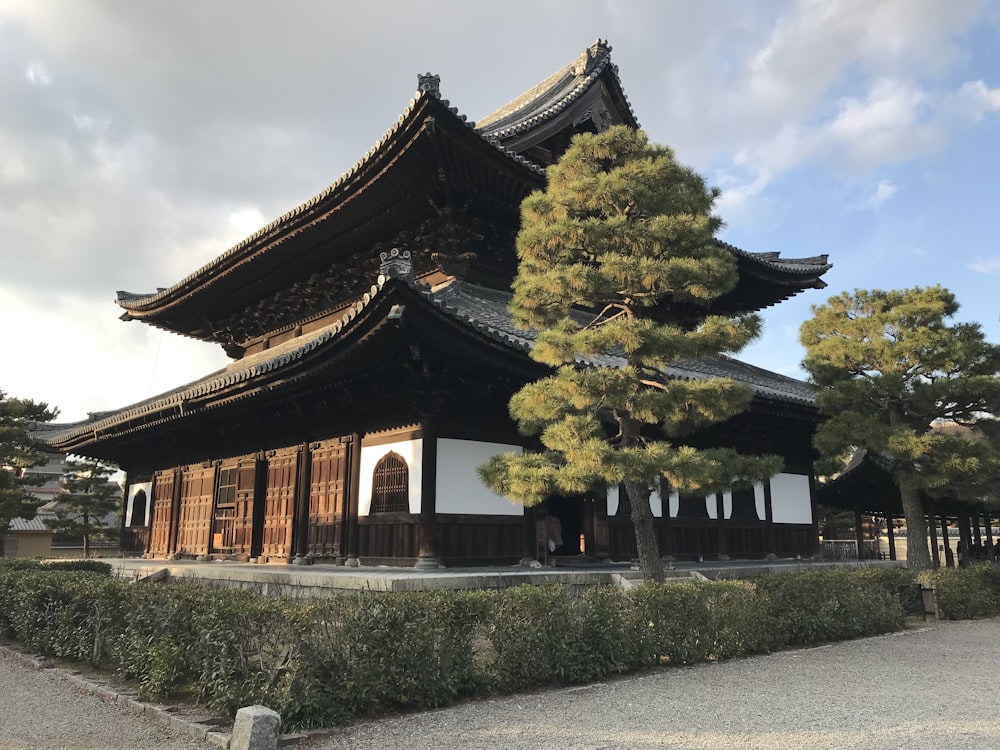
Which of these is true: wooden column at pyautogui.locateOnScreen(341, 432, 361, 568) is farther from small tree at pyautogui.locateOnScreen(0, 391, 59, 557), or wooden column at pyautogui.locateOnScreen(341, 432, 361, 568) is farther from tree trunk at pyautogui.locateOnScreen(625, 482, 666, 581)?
small tree at pyautogui.locateOnScreen(0, 391, 59, 557)

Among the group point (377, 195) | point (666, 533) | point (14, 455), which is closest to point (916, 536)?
point (666, 533)

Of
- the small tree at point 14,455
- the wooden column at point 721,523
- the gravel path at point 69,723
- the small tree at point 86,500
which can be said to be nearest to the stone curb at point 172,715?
the gravel path at point 69,723

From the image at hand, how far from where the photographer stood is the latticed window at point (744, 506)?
17.1 meters

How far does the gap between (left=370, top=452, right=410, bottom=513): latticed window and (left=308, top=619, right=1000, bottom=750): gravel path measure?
17.7 ft

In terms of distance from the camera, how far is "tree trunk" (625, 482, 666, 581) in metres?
10.3

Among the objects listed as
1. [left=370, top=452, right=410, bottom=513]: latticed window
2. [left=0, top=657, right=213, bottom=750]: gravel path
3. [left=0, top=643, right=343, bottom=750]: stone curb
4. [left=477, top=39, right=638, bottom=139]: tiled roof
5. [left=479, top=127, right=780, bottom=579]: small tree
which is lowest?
[left=0, top=657, right=213, bottom=750]: gravel path

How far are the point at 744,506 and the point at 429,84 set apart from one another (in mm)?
12090

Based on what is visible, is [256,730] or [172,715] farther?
[172,715]

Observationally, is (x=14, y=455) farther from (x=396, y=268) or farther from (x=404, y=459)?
(x=396, y=268)

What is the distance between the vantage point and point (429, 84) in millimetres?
11719

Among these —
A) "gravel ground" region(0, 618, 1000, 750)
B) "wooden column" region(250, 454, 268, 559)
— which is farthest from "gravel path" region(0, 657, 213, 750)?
"wooden column" region(250, 454, 268, 559)

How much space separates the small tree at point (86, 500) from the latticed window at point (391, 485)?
1040 inches

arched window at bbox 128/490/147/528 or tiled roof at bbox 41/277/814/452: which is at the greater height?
tiled roof at bbox 41/277/814/452

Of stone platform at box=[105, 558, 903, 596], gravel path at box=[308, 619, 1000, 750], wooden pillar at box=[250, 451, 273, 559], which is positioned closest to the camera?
gravel path at box=[308, 619, 1000, 750]
